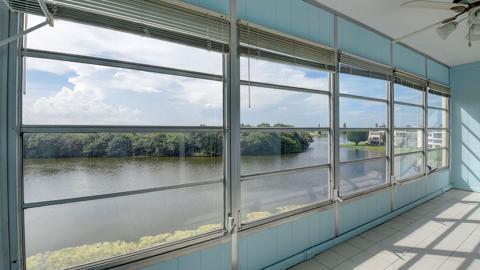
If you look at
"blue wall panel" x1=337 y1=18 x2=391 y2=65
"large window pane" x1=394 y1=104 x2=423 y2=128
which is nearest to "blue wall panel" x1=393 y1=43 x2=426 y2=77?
"blue wall panel" x1=337 y1=18 x2=391 y2=65

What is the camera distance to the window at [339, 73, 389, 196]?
10.4 ft

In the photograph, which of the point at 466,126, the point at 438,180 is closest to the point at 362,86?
the point at 438,180

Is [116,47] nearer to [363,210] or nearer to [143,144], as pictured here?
[143,144]

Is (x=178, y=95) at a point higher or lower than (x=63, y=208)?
higher

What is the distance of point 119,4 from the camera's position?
156 cm

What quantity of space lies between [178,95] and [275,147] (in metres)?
1.20

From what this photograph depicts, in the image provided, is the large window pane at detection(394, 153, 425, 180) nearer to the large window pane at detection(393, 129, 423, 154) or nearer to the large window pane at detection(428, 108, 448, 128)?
the large window pane at detection(393, 129, 423, 154)

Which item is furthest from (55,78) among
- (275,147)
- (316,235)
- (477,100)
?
(477,100)

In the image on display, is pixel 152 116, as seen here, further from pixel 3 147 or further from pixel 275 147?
pixel 275 147

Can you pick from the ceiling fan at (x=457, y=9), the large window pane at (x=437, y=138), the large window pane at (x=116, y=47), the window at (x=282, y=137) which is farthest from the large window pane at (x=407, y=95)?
the large window pane at (x=116, y=47)

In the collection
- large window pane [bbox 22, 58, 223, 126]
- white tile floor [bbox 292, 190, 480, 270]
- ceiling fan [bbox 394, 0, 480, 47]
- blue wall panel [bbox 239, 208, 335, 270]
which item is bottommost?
white tile floor [bbox 292, 190, 480, 270]

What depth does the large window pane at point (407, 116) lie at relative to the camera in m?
4.08

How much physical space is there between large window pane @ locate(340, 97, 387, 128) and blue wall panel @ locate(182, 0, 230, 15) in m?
1.99

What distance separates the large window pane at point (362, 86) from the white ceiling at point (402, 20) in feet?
2.57
